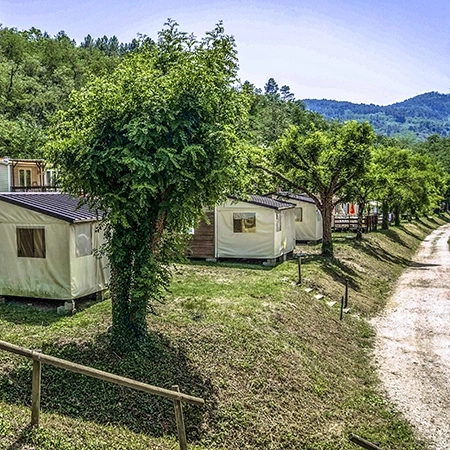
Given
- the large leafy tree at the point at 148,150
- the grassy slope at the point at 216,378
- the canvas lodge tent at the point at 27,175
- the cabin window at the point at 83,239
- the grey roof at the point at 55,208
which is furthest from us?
the canvas lodge tent at the point at 27,175

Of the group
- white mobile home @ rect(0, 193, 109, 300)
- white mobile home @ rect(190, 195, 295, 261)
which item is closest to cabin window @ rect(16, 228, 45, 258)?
white mobile home @ rect(0, 193, 109, 300)

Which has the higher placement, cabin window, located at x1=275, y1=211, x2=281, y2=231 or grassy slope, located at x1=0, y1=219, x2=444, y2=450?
cabin window, located at x1=275, y1=211, x2=281, y2=231

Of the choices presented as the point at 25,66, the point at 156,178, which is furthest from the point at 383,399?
the point at 25,66

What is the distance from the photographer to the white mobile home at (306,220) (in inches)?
1182

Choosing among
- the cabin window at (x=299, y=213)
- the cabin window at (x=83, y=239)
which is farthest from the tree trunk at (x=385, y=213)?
the cabin window at (x=83, y=239)

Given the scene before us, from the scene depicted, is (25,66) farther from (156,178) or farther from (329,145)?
(156,178)

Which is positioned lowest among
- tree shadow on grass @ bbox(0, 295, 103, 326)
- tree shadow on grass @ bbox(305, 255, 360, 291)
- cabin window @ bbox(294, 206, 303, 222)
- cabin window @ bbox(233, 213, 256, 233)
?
tree shadow on grass @ bbox(305, 255, 360, 291)

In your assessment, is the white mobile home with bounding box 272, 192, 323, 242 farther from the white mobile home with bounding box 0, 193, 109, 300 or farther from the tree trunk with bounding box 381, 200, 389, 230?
the white mobile home with bounding box 0, 193, 109, 300

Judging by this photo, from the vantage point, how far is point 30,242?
13.1m

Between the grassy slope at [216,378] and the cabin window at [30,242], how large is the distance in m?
1.46

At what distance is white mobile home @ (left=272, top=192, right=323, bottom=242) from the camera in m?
30.0

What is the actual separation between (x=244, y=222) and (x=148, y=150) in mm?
13098

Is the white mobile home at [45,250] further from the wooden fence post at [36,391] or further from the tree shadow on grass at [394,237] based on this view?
the tree shadow on grass at [394,237]

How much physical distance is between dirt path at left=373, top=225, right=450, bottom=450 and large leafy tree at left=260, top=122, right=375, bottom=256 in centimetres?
536
